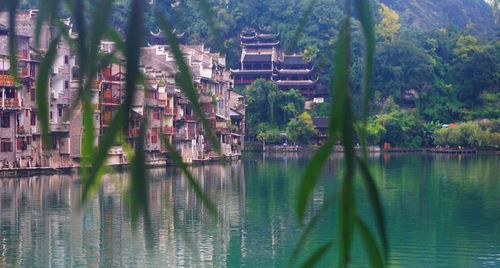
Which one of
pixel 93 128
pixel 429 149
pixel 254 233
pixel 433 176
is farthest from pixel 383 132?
pixel 93 128

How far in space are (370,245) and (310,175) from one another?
61mm

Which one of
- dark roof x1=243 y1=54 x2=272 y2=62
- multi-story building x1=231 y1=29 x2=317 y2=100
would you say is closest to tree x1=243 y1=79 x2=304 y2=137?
multi-story building x1=231 y1=29 x2=317 y2=100

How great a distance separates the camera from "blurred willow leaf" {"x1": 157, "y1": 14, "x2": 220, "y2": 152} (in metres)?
0.53

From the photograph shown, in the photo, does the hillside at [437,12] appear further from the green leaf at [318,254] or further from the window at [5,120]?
the green leaf at [318,254]

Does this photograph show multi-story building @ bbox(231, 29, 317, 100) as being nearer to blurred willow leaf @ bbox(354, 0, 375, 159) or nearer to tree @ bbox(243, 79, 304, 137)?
tree @ bbox(243, 79, 304, 137)

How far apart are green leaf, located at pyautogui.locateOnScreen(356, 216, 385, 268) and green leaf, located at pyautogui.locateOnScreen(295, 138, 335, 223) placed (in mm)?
36

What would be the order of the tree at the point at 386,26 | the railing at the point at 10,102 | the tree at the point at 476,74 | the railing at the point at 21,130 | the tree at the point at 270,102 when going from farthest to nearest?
1. the tree at the point at 476,74
2. the tree at the point at 270,102
3. the railing at the point at 21,130
4. the railing at the point at 10,102
5. the tree at the point at 386,26

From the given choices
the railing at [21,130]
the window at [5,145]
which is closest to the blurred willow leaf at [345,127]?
the window at [5,145]

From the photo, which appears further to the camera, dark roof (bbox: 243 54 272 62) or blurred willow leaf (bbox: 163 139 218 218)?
dark roof (bbox: 243 54 272 62)

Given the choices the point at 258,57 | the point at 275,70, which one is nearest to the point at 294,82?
the point at 275,70

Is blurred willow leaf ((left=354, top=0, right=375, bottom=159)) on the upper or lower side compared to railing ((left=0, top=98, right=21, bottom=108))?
lower

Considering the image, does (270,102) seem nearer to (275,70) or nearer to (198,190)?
(275,70)

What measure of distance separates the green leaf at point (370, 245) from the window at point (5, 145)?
1657 cm

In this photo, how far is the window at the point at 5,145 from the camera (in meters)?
16.3
